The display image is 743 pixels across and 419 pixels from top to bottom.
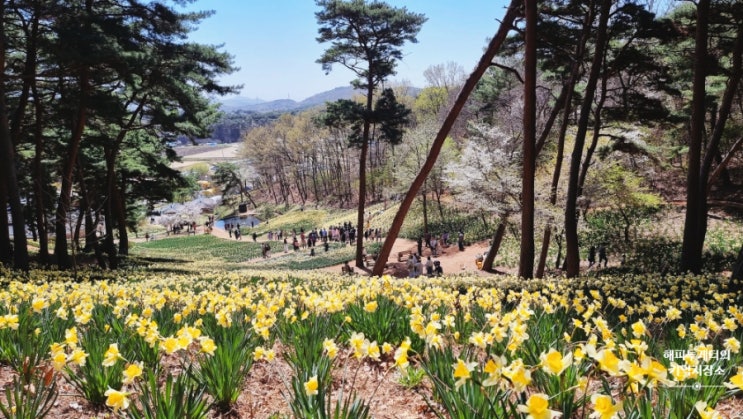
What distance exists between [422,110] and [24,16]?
56.1 meters

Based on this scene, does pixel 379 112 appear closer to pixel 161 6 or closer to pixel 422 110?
pixel 161 6

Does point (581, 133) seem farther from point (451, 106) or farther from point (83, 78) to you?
point (83, 78)

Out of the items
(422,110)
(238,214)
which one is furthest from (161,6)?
(238,214)

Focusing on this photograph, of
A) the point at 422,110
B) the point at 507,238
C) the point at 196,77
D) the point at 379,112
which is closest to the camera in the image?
the point at 196,77

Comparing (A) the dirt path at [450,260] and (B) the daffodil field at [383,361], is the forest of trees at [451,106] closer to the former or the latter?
(A) the dirt path at [450,260]

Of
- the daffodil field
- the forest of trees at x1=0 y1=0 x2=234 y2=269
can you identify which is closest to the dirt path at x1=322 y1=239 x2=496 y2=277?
the forest of trees at x1=0 y1=0 x2=234 y2=269

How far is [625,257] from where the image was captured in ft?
63.1

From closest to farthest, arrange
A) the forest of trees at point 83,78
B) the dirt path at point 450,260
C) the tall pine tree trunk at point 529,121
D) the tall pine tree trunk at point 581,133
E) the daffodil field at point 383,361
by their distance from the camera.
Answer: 1. the daffodil field at point 383,361
2. the tall pine tree trunk at point 529,121
3. the tall pine tree trunk at point 581,133
4. the forest of trees at point 83,78
5. the dirt path at point 450,260

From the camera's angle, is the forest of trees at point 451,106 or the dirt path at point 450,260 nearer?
the forest of trees at point 451,106

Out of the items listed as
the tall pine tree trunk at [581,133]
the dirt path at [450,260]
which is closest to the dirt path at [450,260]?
the dirt path at [450,260]

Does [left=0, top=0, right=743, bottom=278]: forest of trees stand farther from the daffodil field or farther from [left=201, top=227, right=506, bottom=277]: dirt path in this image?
the daffodil field

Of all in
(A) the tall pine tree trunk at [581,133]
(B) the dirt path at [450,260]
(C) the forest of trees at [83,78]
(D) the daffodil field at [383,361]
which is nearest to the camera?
(D) the daffodil field at [383,361]

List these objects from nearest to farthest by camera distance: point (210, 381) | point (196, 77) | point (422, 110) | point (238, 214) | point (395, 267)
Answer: point (210, 381) < point (196, 77) < point (395, 267) < point (422, 110) < point (238, 214)

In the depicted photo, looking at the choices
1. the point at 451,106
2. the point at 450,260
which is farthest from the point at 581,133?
the point at 450,260
